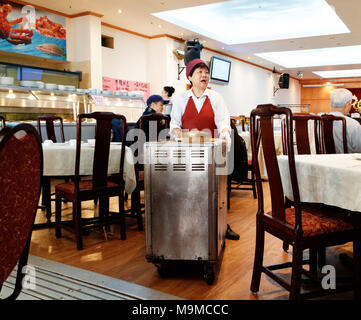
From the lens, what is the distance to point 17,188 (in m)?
0.98

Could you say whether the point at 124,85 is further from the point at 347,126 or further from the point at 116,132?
the point at 347,126

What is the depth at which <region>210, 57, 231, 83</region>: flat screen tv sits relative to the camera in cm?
1125

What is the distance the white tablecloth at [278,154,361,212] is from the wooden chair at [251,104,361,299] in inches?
4.3

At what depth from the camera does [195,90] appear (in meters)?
2.88

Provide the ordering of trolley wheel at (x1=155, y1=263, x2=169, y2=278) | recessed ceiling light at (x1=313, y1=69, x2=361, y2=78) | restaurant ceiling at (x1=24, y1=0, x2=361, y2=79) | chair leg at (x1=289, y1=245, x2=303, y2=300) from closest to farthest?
chair leg at (x1=289, y1=245, x2=303, y2=300) → trolley wheel at (x1=155, y1=263, x2=169, y2=278) → restaurant ceiling at (x1=24, y1=0, x2=361, y2=79) → recessed ceiling light at (x1=313, y1=69, x2=361, y2=78)

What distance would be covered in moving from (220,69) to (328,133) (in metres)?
9.07

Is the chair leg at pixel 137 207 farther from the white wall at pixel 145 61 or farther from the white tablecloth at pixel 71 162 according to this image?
the white wall at pixel 145 61

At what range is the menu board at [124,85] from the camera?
349 inches

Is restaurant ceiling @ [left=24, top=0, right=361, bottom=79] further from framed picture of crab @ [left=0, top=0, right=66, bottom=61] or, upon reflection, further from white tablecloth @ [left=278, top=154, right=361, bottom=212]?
white tablecloth @ [left=278, top=154, right=361, bottom=212]

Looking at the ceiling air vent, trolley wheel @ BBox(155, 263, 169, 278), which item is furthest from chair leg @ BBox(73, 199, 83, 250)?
the ceiling air vent

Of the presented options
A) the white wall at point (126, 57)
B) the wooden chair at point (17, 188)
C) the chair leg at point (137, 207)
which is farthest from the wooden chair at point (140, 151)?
the white wall at point (126, 57)

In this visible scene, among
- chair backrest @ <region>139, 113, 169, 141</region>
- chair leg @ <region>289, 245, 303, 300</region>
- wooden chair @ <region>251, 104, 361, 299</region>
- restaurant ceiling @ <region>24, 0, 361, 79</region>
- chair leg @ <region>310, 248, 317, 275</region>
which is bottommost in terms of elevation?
chair leg @ <region>310, 248, 317, 275</region>

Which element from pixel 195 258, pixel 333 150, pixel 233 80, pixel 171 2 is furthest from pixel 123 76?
pixel 195 258
